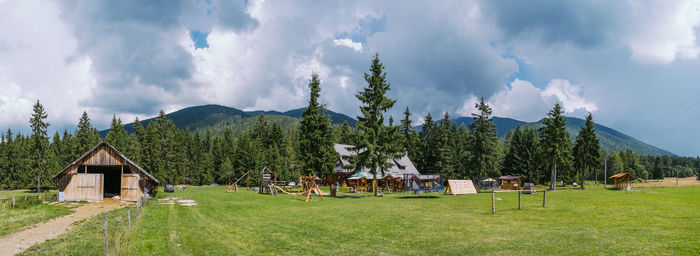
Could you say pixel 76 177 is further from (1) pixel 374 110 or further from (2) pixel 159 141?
(2) pixel 159 141

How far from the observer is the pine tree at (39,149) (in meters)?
69.7

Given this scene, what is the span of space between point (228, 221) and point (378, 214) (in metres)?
7.72

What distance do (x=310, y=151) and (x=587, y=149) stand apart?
4706 centimetres

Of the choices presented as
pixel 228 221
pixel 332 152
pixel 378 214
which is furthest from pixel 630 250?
pixel 332 152

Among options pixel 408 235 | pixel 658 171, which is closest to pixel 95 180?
pixel 408 235

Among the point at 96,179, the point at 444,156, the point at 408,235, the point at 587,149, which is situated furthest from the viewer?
the point at 444,156

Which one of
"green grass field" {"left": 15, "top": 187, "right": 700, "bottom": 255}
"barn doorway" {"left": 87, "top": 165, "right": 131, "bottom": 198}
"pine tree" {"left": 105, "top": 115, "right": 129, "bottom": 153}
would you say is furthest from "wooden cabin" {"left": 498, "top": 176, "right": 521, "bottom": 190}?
"pine tree" {"left": 105, "top": 115, "right": 129, "bottom": 153}

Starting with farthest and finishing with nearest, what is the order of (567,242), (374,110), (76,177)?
(374,110)
(76,177)
(567,242)

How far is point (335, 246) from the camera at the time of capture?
11.9 meters

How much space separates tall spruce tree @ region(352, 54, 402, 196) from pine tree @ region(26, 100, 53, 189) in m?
66.5

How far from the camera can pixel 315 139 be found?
169 feet

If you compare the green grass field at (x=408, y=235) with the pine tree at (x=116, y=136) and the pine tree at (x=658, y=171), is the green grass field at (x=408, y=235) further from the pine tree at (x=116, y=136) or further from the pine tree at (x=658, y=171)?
the pine tree at (x=658, y=171)

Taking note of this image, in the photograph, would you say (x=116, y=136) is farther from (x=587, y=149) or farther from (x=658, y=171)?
(x=658, y=171)

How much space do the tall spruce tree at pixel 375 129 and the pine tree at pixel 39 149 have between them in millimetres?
66486
